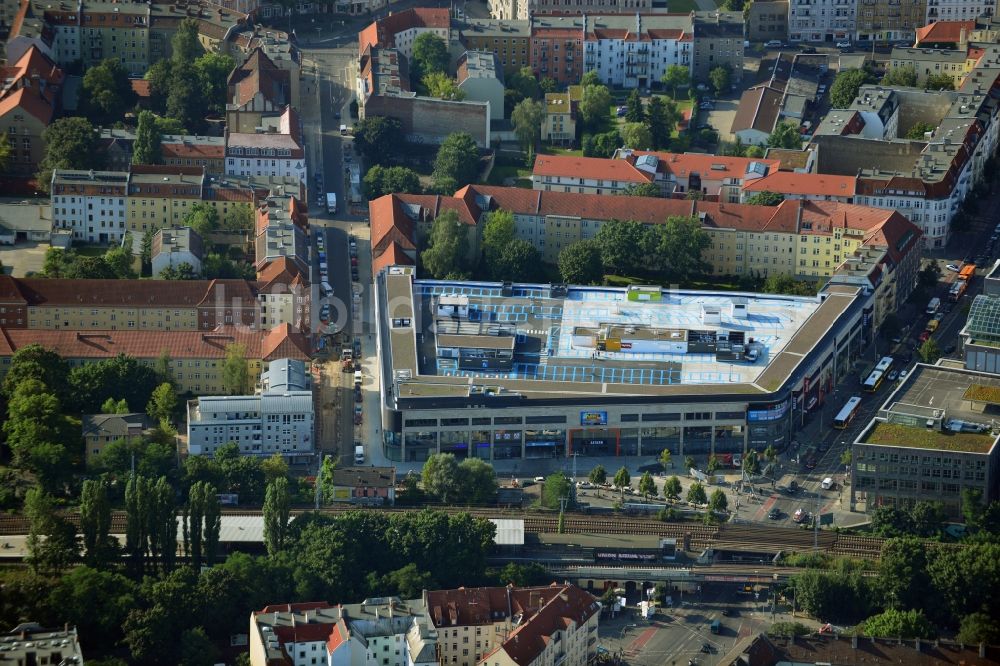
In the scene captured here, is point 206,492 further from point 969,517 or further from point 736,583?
point 969,517

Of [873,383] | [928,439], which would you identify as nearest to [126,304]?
[873,383]

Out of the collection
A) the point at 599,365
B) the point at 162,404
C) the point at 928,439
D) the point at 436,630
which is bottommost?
the point at 436,630

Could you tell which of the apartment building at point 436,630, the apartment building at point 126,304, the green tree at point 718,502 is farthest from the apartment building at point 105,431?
the green tree at point 718,502

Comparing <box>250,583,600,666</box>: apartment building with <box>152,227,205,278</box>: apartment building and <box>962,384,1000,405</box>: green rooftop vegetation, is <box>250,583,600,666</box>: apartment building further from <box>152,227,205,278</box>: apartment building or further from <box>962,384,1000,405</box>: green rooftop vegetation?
<box>152,227,205,278</box>: apartment building

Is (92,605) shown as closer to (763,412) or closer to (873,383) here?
(763,412)

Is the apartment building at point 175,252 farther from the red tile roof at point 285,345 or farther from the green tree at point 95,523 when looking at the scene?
the green tree at point 95,523

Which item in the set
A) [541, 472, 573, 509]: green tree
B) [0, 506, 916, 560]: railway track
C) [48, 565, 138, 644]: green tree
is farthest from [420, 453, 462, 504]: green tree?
[48, 565, 138, 644]: green tree
